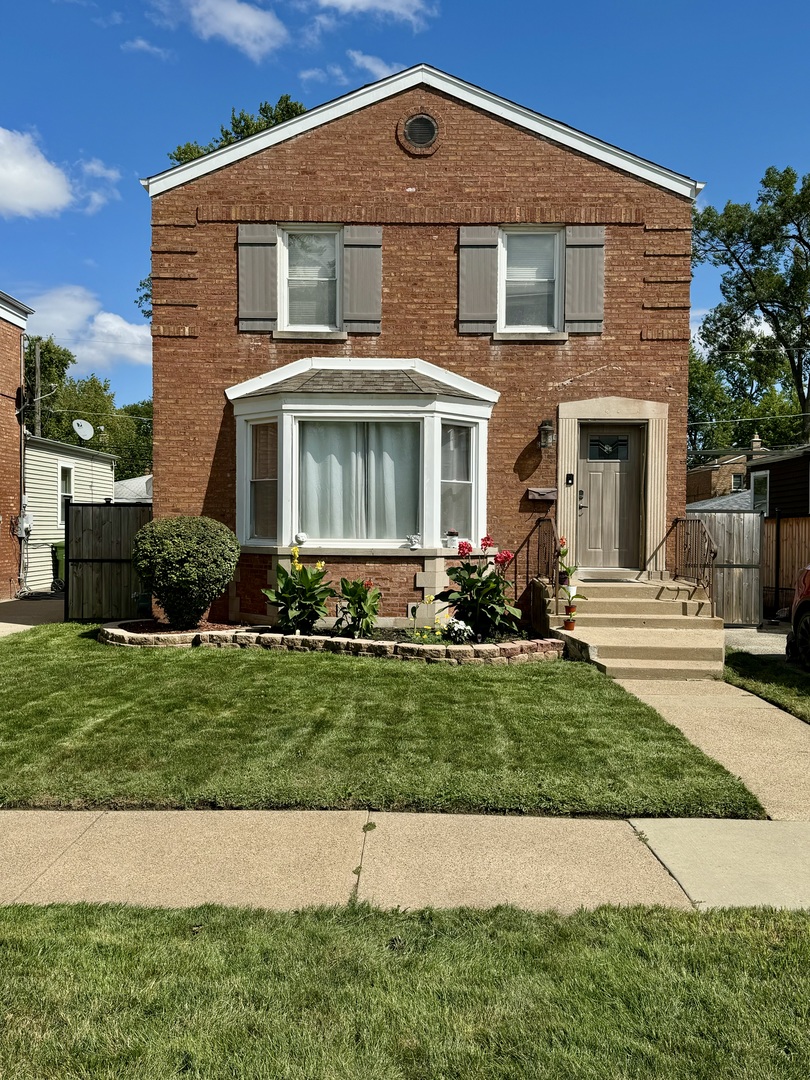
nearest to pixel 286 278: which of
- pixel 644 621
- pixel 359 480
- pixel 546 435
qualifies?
pixel 359 480

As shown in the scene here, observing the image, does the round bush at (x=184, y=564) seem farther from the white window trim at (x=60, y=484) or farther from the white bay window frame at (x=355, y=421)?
the white window trim at (x=60, y=484)

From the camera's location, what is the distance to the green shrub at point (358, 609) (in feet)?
30.8

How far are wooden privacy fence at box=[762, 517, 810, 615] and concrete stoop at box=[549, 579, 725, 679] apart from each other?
5579mm

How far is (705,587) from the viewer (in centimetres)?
1045

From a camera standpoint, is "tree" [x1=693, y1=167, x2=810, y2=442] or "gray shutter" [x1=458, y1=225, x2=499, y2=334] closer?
"gray shutter" [x1=458, y1=225, x2=499, y2=334]

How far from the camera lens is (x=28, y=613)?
14359 millimetres

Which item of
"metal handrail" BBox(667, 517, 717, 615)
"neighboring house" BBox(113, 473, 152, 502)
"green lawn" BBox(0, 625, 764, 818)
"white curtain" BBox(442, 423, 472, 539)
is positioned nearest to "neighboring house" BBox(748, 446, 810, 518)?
"metal handrail" BBox(667, 517, 717, 615)

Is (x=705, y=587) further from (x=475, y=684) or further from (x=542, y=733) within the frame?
(x=542, y=733)

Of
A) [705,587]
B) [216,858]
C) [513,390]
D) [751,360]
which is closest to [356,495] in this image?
[513,390]

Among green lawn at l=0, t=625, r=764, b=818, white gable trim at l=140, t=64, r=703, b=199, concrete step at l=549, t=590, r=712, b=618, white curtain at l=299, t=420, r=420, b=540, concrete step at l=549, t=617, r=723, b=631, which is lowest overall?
green lawn at l=0, t=625, r=764, b=818

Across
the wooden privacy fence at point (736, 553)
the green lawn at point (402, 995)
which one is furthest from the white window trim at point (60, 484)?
the green lawn at point (402, 995)

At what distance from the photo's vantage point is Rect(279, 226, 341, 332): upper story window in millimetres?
11578

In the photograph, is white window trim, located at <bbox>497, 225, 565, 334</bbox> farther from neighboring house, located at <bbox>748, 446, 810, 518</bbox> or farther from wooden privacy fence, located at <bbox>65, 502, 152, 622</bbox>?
neighboring house, located at <bbox>748, 446, 810, 518</bbox>

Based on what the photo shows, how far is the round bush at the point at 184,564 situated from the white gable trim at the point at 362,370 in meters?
2.28
